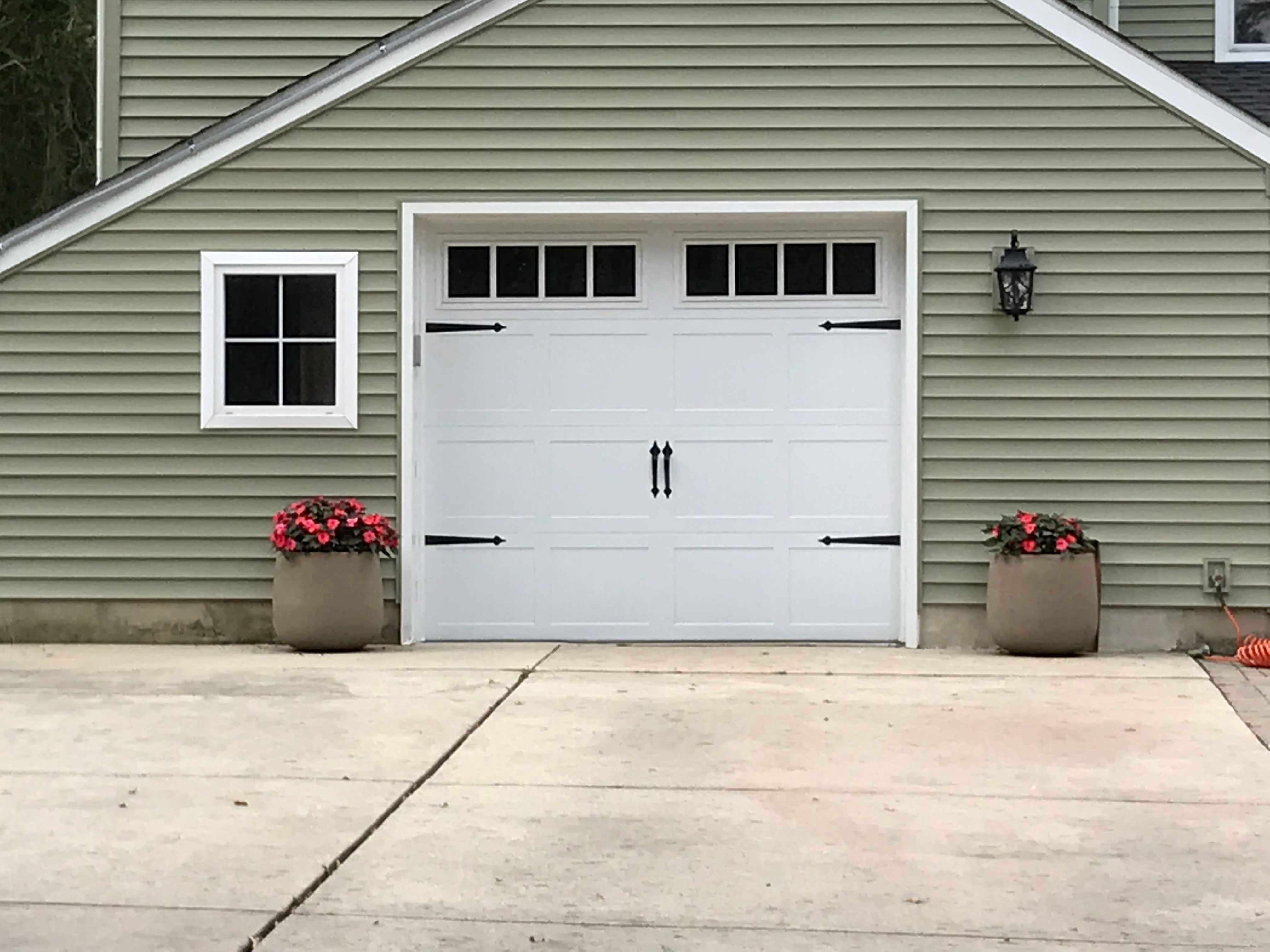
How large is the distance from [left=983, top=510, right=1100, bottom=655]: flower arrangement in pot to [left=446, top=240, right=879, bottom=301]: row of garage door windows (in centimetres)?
156

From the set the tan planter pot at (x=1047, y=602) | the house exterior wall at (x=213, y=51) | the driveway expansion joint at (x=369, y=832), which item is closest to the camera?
the driveway expansion joint at (x=369, y=832)

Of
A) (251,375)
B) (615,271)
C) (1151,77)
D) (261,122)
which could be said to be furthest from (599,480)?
(1151,77)

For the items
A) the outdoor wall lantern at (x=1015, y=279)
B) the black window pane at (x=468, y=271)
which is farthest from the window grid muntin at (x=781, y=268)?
the black window pane at (x=468, y=271)

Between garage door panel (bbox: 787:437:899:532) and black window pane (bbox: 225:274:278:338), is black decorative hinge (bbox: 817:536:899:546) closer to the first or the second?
garage door panel (bbox: 787:437:899:532)

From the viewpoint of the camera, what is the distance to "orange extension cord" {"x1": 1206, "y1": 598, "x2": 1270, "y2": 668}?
329 inches

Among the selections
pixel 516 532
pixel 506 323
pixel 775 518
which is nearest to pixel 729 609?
pixel 775 518

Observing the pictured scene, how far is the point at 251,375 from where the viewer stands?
9.15 meters

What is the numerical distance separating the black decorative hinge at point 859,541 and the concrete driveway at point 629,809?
112cm

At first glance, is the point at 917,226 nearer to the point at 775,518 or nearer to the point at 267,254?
the point at 775,518

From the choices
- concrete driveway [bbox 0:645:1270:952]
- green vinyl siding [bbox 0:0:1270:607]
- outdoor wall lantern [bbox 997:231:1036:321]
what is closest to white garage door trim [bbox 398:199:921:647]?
green vinyl siding [bbox 0:0:1270:607]

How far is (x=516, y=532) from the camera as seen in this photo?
934 centimetres

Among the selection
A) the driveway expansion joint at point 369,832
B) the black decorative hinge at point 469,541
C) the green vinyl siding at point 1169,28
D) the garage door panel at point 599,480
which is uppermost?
the green vinyl siding at point 1169,28

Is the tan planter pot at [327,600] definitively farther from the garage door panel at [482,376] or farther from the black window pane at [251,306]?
Answer: the black window pane at [251,306]

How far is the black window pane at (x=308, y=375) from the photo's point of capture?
9.12 m
